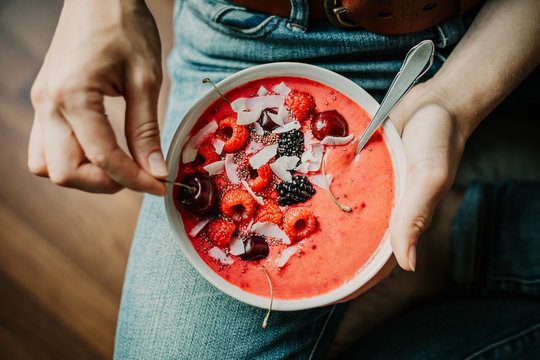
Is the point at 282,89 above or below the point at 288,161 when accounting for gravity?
above

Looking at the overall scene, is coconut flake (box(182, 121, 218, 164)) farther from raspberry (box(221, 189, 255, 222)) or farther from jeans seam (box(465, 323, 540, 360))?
jeans seam (box(465, 323, 540, 360))

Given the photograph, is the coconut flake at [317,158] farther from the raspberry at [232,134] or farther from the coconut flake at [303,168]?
the raspberry at [232,134]

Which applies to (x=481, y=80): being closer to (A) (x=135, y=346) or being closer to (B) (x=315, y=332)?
(B) (x=315, y=332)

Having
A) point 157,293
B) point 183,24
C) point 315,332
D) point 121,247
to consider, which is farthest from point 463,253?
point 121,247

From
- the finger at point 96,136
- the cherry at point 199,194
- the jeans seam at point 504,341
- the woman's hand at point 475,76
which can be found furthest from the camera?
the jeans seam at point 504,341

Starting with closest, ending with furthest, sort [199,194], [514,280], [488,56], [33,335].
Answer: [199,194] → [488,56] → [514,280] → [33,335]

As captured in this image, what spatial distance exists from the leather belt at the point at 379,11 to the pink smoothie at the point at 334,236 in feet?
0.87

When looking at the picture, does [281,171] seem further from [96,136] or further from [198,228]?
[96,136]

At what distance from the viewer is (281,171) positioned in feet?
2.79

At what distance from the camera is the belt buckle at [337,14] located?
2.82 ft

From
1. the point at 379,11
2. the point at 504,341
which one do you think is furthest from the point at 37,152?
the point at 504,341

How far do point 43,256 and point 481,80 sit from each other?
5.73 ft

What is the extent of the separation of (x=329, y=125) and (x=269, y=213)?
24 cm

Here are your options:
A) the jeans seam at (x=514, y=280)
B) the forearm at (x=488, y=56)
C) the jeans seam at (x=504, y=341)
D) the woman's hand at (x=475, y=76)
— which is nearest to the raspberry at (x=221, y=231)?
the woman's hand at (x=475, y=76)
